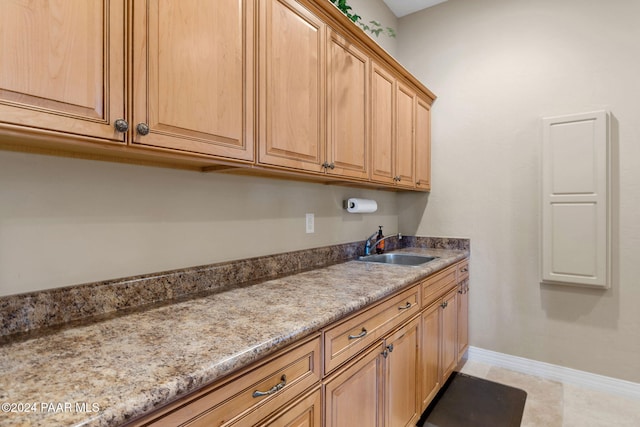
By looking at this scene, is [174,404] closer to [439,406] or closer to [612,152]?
[439,406]

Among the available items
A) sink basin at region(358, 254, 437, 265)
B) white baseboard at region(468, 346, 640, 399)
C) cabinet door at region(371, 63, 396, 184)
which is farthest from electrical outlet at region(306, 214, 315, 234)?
white baseboard at region(468, 346, 640, 399)

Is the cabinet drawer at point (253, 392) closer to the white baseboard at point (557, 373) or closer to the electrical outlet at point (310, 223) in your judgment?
the electrical outlet at point (310, 223)

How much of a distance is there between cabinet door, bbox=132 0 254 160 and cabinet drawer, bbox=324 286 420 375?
71 centimetres

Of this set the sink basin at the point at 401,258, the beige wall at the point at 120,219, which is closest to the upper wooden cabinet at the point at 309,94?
the beige wall at the point at 120,219

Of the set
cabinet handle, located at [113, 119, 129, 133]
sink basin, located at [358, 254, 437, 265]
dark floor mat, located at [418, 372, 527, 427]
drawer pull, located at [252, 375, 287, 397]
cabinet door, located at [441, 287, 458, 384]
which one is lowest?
dark floor mat, located at [418, 372, 527, 427]

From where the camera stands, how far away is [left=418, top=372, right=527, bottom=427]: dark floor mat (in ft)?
6.29

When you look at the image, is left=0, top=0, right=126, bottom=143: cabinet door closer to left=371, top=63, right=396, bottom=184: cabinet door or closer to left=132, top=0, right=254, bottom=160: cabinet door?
left=132, top=0, right=254, bottom=160: cabinet door

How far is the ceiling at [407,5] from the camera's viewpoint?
2.86 meters

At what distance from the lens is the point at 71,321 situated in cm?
97

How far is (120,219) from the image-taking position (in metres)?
1.12

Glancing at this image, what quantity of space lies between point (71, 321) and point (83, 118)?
60cm

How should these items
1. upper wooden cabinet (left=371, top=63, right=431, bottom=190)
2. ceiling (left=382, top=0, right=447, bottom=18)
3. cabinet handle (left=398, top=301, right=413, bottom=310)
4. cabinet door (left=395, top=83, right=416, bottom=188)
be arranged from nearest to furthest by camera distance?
cabinet handle (left=398, top=301, right=413, bottom=310) → upper wooden cabinet (left=371, top=63, right=431, bottom=190) → cabinet door (left=395, top=83, right=416, bottom=188) → ceiling (left=382, top=0, right=447, bottom=18)

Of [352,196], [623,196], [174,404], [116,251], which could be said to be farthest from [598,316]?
[116,251]

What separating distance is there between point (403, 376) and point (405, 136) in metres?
1.60
